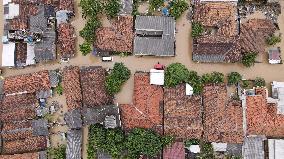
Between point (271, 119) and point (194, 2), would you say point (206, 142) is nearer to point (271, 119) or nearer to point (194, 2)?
point (271, 119)

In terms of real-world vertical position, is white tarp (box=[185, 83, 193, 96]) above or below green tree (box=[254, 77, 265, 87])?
below

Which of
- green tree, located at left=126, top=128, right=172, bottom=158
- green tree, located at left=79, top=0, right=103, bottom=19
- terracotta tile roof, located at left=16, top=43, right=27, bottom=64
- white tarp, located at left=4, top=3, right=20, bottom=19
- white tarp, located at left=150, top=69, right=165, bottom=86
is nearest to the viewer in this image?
green tree, located at left=126, top=128, right=172, bottom=158

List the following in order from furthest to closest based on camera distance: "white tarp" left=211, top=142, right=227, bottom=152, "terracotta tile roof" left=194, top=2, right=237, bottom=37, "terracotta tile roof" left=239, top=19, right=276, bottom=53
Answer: "terracotta tile roof" left=194, top=2, right=237, bottom=37
"terracotta tile roof" left=239, top=19, right=276, bottom=53
"white tarp" left=211, top=142, right=227, bottom=152

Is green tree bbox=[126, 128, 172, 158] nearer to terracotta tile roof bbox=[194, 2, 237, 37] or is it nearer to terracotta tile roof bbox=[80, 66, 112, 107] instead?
terracotta tile roof bbox=[80, 66, 112, 107]

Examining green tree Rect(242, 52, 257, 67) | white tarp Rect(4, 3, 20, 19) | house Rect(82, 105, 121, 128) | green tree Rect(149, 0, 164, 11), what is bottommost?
house Rect(82, 105, 121, 128)

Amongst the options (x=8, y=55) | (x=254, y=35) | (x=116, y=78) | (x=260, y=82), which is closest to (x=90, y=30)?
(x=116, y=78)

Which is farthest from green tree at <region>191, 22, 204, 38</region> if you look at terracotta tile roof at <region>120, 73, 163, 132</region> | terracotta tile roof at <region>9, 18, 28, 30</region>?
terracotta tile roof at <region>9, 18, 28, 30</region>

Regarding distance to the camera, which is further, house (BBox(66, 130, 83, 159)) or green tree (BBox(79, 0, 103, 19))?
green tree (BBox(79, 0, 103, 19))
